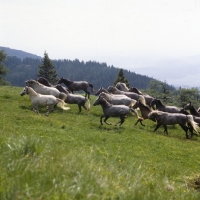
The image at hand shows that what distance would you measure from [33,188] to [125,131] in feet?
56.4

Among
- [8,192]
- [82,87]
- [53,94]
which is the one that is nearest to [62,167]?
[8,192]

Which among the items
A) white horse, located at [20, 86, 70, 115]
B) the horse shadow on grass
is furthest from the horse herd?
the horse shadow on grass

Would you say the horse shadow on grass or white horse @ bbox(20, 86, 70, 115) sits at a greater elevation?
white horse @ bbox(20, 86, 70, 115)

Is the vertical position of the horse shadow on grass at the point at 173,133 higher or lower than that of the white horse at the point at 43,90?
lower

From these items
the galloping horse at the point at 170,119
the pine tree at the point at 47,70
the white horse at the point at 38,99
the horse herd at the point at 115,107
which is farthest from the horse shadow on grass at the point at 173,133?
the pine tree at the point at 47,70

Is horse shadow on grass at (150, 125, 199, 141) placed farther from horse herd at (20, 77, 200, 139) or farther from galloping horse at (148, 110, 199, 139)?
galloping horse at (148, 110, 199, 139)

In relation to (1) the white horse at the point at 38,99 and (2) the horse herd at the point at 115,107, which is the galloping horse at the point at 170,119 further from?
(1) the white horse at the point at 38,99

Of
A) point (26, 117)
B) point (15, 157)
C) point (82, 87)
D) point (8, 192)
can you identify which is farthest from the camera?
point (82, 87)

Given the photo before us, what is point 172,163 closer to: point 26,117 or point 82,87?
point 26,117

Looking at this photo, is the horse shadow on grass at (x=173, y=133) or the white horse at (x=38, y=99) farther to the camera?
the horse shadow on grass at (x=173, y=133)

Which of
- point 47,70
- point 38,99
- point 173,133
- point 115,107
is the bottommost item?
point 173,133

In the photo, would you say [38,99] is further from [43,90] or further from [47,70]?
[47,70]

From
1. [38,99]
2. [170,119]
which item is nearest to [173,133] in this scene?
[170,119]

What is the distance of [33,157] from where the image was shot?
579 cm
